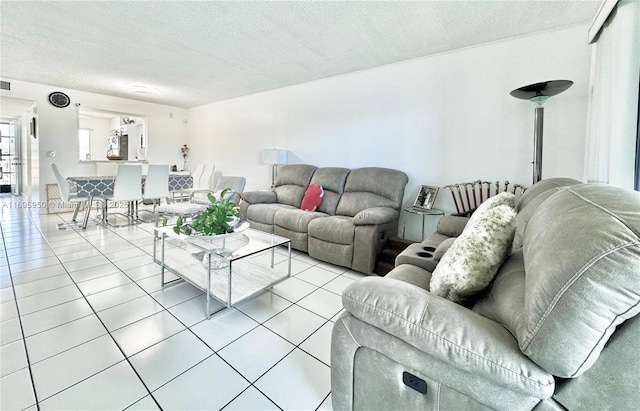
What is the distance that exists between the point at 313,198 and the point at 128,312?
2.33 metres

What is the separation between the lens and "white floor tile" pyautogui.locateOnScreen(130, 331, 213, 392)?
56.7 inches

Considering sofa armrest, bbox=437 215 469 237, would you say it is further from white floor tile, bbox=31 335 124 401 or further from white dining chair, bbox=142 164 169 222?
white dining chair, bbox=142 164 169 222

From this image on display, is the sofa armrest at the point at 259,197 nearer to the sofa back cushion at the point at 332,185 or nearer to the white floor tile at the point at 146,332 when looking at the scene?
the sofa back cushion at the point at 332,185

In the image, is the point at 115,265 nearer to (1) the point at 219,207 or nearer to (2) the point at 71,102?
(1) the point at 219,207

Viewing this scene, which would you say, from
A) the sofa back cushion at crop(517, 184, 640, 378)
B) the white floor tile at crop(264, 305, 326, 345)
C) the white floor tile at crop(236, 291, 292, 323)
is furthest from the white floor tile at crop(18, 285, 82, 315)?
the sofa back cushion at crop(517, 184, 640, 378)

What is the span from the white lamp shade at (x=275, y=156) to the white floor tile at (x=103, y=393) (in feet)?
11.5

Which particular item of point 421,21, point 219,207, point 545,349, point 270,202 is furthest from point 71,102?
point 545,349

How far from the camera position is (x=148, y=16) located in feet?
8.45

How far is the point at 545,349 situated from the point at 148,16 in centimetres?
356

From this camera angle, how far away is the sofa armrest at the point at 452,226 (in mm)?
2537

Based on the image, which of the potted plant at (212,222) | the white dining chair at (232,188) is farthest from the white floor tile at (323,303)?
the white dining chair at (232,188)

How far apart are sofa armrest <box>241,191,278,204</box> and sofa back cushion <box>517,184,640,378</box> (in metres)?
3.59

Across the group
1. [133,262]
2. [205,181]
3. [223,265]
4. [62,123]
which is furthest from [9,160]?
[223,265]

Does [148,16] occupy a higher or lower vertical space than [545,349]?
higher
